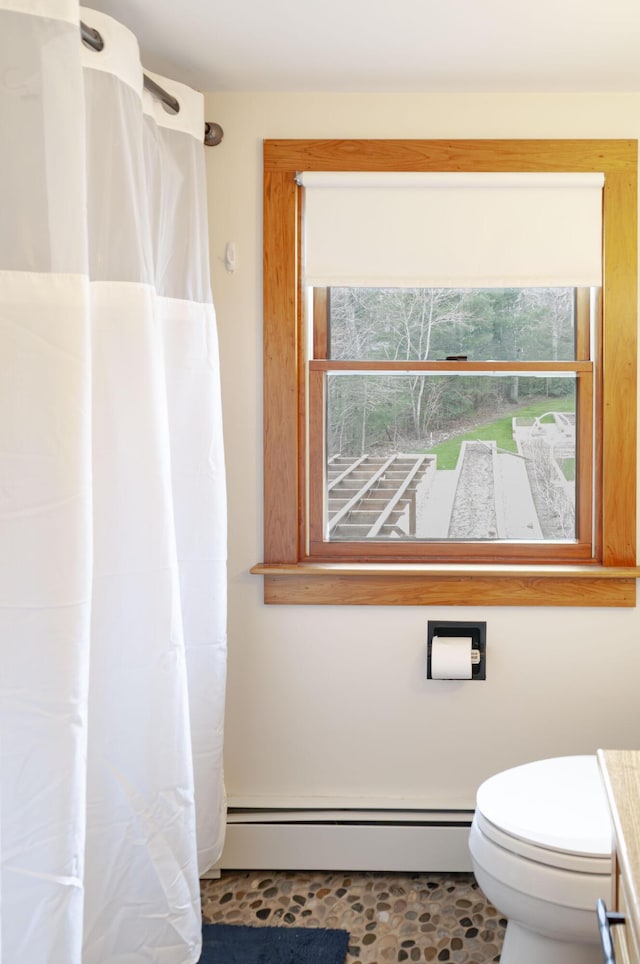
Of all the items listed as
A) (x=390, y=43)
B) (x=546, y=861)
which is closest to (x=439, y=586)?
(x=546, y=861)

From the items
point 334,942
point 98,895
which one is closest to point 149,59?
point 98,895

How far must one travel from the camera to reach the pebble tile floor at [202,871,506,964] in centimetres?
197

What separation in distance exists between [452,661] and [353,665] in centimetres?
30

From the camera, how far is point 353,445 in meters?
2.40

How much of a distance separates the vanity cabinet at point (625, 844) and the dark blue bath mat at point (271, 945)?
1.01 m

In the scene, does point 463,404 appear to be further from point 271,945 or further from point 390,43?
point 271,945

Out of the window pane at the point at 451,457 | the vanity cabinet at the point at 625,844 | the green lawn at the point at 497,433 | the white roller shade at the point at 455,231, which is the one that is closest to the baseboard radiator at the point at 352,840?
the window pane at the point at 451,457

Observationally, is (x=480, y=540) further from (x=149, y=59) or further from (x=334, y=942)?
(x=149, y=59)

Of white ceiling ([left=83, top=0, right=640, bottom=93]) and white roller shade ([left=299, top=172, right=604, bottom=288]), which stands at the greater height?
white ceiling ([left=83, top=0, right=640, bottom=93])

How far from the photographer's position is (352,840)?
2289 mm

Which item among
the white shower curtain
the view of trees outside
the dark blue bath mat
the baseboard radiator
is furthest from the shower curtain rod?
the dark blue bath mat

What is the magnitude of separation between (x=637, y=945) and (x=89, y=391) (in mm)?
1152

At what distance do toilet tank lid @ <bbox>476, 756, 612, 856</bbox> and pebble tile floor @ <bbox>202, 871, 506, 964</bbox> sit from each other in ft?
1.66

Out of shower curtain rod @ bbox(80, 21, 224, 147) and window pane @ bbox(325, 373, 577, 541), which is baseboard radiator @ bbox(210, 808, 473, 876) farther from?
shower curtain rod @ bbox(80, 21, 224, 147)
